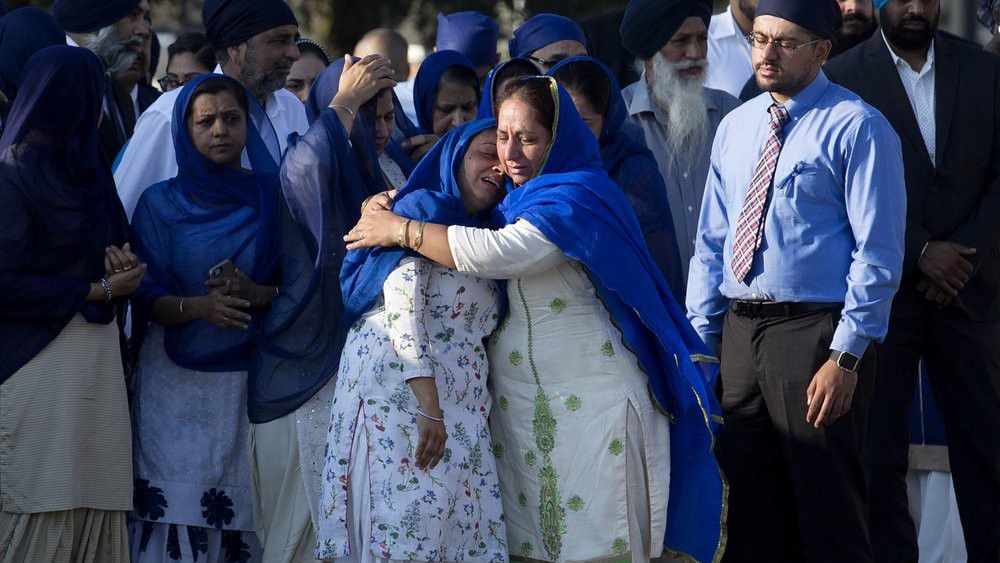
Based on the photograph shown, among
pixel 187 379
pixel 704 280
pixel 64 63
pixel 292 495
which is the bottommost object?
pixel 292 495

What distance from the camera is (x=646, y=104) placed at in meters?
6.36

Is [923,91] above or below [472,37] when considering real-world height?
below

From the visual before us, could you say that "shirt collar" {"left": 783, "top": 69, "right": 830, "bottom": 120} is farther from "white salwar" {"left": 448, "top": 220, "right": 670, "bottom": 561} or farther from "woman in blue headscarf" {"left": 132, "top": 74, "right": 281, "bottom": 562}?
"woman in blue headscarf" {"left": 132, "top": 74, "right": 281, "bottom": 562}

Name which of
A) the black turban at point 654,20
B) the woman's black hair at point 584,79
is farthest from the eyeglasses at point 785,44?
the black turban at point 654,20

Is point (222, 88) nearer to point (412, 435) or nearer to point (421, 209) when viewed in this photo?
point (421, 209)

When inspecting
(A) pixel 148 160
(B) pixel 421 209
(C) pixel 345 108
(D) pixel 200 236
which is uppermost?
(C) pixel 345 108

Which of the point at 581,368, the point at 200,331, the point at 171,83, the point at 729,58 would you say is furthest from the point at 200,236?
the point at 729,58

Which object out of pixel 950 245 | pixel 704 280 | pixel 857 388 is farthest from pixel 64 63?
pixel 950 245

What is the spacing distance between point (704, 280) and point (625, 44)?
64.5 inches

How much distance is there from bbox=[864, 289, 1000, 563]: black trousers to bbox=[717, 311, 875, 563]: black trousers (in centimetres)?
70

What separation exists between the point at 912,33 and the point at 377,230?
263cm

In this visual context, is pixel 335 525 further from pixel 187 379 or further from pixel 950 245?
pixel 950 245

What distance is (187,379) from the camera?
5.36 meters

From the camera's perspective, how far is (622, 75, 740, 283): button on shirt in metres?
6.11
